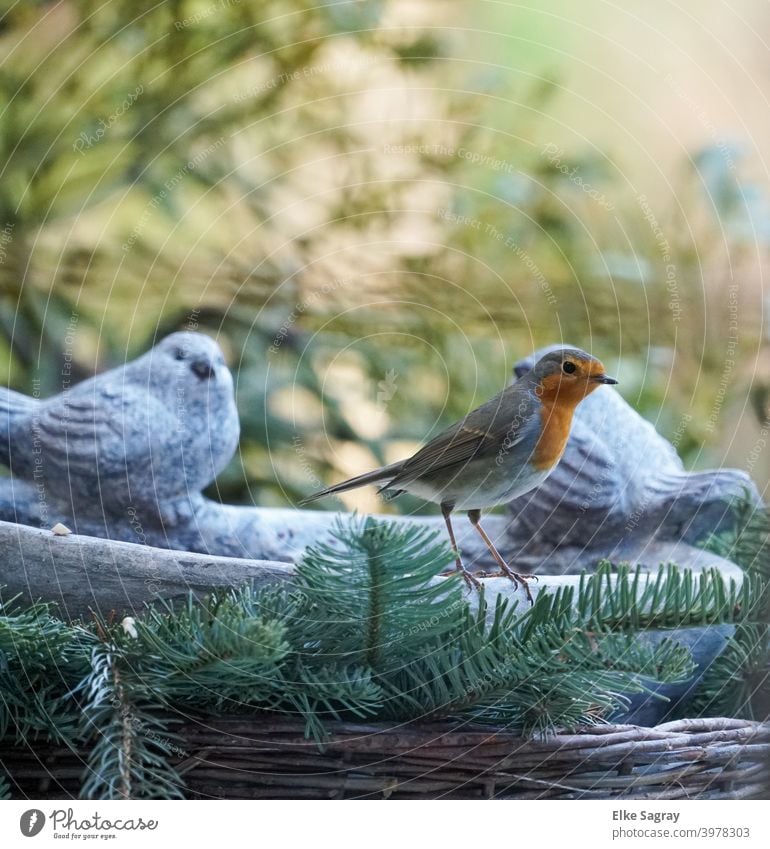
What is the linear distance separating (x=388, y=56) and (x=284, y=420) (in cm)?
20

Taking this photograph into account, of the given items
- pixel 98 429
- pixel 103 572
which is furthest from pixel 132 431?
pixel 103 572

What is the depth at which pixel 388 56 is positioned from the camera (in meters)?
0.48

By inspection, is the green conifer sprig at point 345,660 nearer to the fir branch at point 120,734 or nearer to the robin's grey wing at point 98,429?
the fir branch at point 120,734

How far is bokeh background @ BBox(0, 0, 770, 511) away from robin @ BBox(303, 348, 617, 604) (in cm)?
6

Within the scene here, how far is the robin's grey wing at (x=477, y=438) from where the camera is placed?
421mm

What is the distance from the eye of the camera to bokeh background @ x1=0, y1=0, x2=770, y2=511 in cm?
47

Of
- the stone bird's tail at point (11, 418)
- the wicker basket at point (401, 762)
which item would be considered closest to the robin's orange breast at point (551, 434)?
the wicker basket at point (401, 762)

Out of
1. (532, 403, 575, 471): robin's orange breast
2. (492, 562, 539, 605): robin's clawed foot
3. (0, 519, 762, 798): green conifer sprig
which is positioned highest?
(532, 403, 575, 471): robin's orange breast

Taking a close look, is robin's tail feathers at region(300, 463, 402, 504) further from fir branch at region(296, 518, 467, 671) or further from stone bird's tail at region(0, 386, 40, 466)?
stone bird's tail at region(0, 386, 40, 466)

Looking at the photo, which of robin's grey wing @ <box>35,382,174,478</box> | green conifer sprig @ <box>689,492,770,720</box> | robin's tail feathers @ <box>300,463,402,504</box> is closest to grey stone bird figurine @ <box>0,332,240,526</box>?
robin's grey wing @ <box>35,382,174,478</box>

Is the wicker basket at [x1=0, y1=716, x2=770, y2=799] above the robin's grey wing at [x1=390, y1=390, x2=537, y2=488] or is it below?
below

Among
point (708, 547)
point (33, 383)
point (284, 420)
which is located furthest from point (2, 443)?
point (708, 547)

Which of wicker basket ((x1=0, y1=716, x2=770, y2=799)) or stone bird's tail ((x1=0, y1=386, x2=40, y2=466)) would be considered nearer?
wicker basket ((x1=0, y1=716, x2=770, y2=799))
